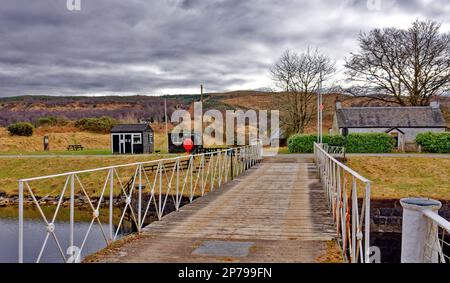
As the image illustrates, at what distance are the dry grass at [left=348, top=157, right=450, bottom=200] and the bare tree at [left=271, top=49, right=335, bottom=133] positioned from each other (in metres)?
15.2

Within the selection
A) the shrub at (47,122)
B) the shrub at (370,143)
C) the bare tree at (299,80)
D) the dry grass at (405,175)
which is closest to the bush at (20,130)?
the shrub at (47,122)

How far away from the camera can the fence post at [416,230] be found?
118 inches

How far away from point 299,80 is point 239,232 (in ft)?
118

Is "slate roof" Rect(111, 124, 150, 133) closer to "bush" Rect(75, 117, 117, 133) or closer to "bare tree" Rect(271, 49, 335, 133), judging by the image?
"bare tree" Rect(271, 49, 335, 133)

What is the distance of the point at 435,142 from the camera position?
32219 mm

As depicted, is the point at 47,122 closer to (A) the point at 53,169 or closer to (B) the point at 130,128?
(B) the point at 130,128

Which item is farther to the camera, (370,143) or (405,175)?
(370,143)

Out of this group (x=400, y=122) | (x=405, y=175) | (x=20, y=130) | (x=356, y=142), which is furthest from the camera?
(x=20, y=130)

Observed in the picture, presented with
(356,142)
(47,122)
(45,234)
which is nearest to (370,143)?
(356,142)

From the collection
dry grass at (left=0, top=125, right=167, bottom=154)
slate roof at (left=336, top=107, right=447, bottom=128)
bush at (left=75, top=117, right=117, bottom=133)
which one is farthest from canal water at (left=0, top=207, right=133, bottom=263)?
bush at (left=75, top=117, right=117, bottom=133)

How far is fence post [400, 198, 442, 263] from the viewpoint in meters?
3.00

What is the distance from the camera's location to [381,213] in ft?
55.8

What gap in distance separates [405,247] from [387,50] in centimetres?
4144

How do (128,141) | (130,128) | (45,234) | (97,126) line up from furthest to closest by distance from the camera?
(97,126), (130,128), (128,141), (45,234)
